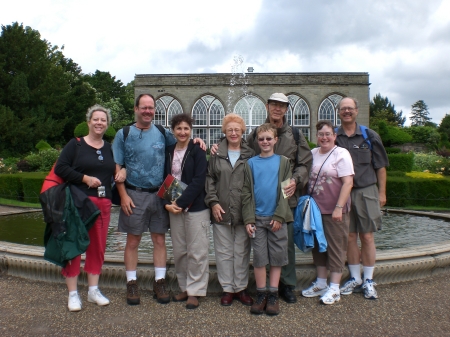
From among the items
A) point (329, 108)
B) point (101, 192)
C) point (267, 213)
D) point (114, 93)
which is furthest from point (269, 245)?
point (114, 93)

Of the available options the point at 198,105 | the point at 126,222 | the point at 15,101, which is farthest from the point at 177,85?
the point at 126,222

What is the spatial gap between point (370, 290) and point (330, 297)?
0.46 m

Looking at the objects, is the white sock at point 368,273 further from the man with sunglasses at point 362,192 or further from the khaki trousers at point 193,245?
the khaki trousers at point 193,245

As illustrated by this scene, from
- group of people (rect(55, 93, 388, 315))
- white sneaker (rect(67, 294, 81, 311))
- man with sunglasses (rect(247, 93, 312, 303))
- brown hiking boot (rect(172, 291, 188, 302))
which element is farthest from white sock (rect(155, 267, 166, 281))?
man with sunglasses (rect(247, 93, 312, 303))

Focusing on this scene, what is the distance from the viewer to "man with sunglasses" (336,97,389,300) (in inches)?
165

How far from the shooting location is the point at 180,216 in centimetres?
407

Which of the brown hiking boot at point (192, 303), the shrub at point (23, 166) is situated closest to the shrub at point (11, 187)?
the shrub at point (23, 166)

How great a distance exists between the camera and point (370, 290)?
13.4 ft

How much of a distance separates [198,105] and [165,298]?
28.6 m

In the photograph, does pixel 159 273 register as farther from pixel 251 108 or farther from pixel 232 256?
pixel 251 108

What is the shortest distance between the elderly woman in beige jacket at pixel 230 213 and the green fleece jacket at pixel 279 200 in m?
0.06

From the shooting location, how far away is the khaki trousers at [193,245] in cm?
400

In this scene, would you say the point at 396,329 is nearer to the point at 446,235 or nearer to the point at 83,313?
the point at 83,313

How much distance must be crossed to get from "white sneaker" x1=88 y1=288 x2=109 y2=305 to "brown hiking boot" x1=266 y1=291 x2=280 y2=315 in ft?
5.26
